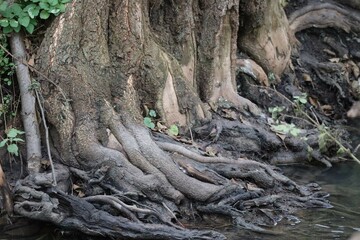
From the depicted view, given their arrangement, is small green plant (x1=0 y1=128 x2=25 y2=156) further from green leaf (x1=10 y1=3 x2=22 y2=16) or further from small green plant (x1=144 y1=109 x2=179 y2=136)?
small green plant (x1=144 y1=109 x2=179 y2=136)

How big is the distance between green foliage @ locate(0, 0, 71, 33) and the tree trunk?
0.12 m

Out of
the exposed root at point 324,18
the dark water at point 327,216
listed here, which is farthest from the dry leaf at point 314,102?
the dark water at point 327,216

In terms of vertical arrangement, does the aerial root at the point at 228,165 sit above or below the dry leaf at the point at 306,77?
below

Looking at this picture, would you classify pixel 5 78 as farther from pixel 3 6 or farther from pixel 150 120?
pixel 150 120

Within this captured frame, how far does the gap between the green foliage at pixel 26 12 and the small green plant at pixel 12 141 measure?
1.03 metres

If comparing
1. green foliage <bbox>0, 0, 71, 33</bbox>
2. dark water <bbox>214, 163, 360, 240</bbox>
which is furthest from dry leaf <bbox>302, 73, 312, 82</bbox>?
green foliage <bbox>0, 0, 71, 33</bbox>

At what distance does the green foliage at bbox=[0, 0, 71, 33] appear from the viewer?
19.3 ft

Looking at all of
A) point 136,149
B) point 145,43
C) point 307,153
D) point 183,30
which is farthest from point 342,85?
point 136,149

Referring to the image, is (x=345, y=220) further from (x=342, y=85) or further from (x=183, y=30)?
(x=342, y=85)

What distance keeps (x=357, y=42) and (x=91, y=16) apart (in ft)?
25.7

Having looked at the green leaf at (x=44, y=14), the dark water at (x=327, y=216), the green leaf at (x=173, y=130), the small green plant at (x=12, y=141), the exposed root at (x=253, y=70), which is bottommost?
the dark water at (x=327, y=216)

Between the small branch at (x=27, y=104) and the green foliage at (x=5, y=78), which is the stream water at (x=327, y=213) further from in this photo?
the green foliage at (x=5, y=78)

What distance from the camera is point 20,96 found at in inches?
236

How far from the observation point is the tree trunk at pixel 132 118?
5539 millimetres
